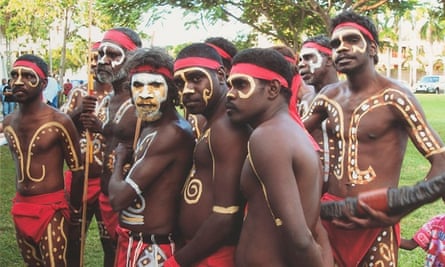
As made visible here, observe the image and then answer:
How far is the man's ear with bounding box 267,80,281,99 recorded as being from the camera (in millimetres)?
2893

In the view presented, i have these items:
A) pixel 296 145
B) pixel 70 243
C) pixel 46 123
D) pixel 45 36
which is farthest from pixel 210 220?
pixel 45 36

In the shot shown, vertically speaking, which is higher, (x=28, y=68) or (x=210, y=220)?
(x=28, y=68)

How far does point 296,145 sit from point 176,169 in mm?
952

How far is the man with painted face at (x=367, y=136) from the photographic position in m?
3.76

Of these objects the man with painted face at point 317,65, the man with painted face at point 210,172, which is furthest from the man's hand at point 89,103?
the man with painted face at point 317,65

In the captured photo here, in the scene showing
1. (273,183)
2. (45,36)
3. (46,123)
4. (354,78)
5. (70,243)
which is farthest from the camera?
(45,36)

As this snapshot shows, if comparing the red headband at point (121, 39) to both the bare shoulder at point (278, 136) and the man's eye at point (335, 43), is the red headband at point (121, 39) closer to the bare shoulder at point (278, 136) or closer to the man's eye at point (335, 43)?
the man's eye at point (335, 43)

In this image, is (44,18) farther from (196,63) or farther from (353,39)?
(196,63)

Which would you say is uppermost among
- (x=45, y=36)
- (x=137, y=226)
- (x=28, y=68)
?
(x=45, y=36)

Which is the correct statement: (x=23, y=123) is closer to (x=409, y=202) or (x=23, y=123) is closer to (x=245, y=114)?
(x=245, y=114)

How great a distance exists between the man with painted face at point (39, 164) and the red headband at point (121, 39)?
571mm

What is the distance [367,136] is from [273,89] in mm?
1191

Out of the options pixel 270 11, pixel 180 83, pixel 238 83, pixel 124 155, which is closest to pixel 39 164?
pixel 124 155

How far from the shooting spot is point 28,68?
181 inches
